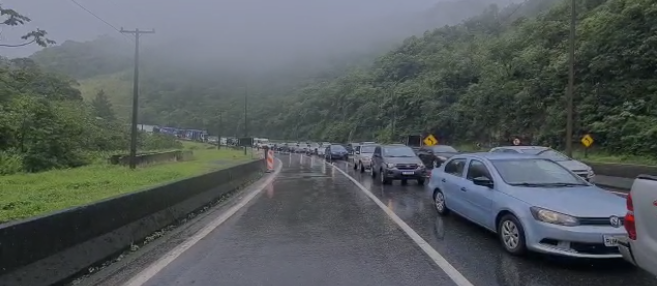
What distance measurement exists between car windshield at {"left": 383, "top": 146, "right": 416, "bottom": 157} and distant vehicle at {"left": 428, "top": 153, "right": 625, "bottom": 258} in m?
11.2

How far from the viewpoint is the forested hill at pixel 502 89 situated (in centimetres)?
3102

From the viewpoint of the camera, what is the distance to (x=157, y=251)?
7344 mm

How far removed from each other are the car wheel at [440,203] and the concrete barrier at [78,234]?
5.28 m

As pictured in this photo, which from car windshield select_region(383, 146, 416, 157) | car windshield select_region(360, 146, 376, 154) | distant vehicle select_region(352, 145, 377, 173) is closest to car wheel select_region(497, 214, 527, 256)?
car windshield select_region(383, 146, 416, 157)

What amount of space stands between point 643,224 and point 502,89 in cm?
4295

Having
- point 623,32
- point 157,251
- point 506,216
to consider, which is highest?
point 623,32

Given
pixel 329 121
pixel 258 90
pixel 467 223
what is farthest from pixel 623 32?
pixel 258 90

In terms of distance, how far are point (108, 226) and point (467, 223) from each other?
20.2ft

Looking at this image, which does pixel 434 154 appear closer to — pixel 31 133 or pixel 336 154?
pixel 336 154

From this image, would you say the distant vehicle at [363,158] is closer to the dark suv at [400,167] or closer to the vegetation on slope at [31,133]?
the dark suv at [400,167]

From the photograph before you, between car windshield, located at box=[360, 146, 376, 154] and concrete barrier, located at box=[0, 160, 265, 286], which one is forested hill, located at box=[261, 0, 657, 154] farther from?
concrete barrier, located at box=[0, 160, 265, 286]

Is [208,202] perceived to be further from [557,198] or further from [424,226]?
[557,198]

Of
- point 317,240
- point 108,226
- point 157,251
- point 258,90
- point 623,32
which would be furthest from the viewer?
point 258,90

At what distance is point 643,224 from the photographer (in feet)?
14.8
